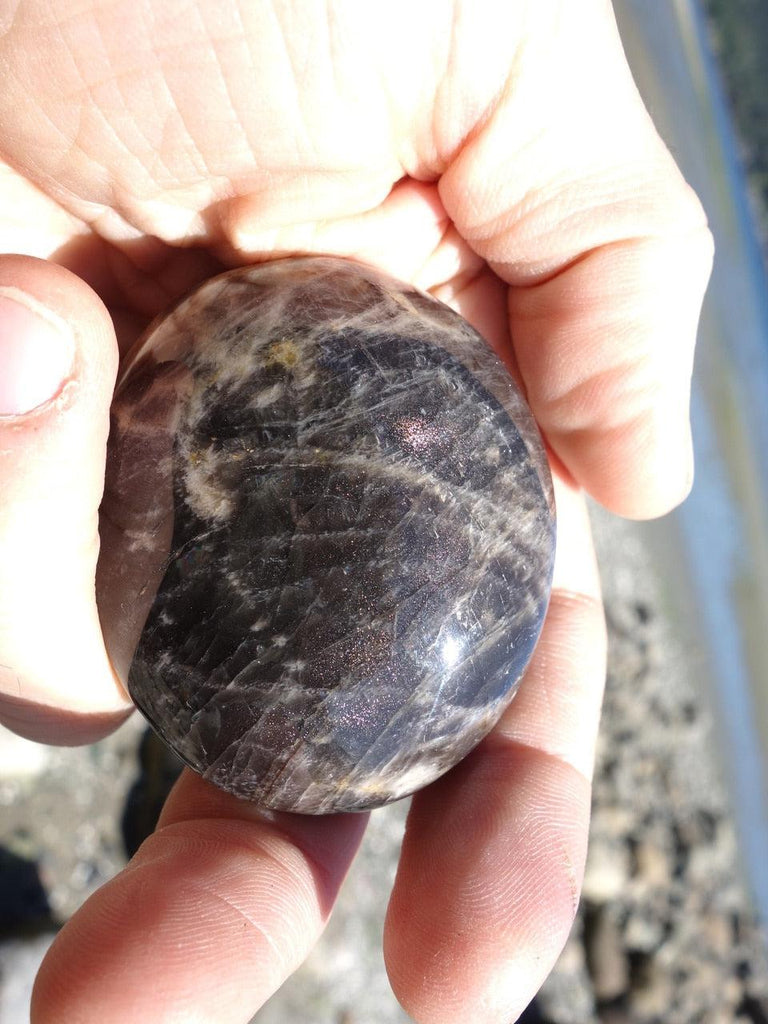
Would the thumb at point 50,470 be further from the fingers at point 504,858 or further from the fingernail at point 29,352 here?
the fingers at point 504,858

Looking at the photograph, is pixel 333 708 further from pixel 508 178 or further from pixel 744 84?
pixel 744 84

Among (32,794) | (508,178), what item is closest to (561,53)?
(508,178)

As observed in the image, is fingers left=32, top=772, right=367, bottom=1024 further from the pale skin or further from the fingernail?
the fingernail

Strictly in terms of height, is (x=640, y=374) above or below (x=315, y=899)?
above

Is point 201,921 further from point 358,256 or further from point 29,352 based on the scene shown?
point 358,256

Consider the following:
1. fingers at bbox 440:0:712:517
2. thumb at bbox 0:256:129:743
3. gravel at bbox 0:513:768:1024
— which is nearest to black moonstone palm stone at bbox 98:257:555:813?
thumb at bbox 0:256:129:743

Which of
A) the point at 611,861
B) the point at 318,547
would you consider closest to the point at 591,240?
the point at 318,547
